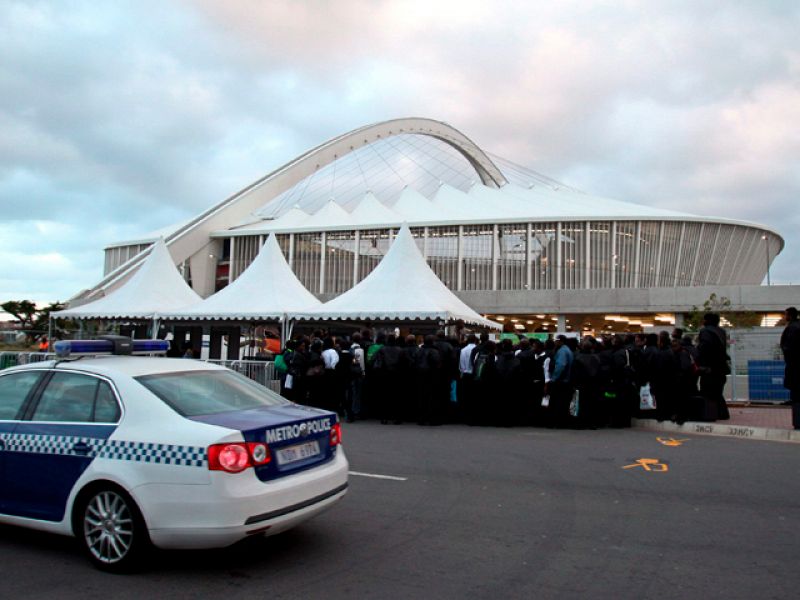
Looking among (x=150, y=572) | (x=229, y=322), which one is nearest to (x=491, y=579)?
(x=150, y=572)

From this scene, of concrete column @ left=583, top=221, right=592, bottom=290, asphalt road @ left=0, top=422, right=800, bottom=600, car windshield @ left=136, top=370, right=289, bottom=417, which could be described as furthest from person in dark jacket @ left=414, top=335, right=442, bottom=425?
concrete column @ left=583, top=221, right=592, bottom=290

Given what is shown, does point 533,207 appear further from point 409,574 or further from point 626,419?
point 409,574

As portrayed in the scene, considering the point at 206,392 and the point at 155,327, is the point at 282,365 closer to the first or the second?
the point at 206,392

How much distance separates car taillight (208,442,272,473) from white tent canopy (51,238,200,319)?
2057cm

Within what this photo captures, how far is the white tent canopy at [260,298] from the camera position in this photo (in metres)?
22.1

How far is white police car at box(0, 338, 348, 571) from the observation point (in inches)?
167

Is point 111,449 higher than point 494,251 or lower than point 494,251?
lower

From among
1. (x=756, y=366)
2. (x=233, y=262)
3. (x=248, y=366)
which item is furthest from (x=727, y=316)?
(x=233, y=262)

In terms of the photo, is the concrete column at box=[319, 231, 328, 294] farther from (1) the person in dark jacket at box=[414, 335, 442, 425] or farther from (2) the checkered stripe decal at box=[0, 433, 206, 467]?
(2) the checkered stripe decal at box=[0, 433, 206, 467]

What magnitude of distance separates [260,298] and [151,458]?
19.1m

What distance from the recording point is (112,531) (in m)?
4.45

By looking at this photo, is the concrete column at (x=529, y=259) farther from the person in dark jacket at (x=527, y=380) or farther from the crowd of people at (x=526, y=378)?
the person in dark jacket at (x=527, y=380)

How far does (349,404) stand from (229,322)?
10.3 m

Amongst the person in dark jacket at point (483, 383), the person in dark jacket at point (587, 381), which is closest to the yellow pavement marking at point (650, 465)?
the person in dark jacket at point (587, 381)
